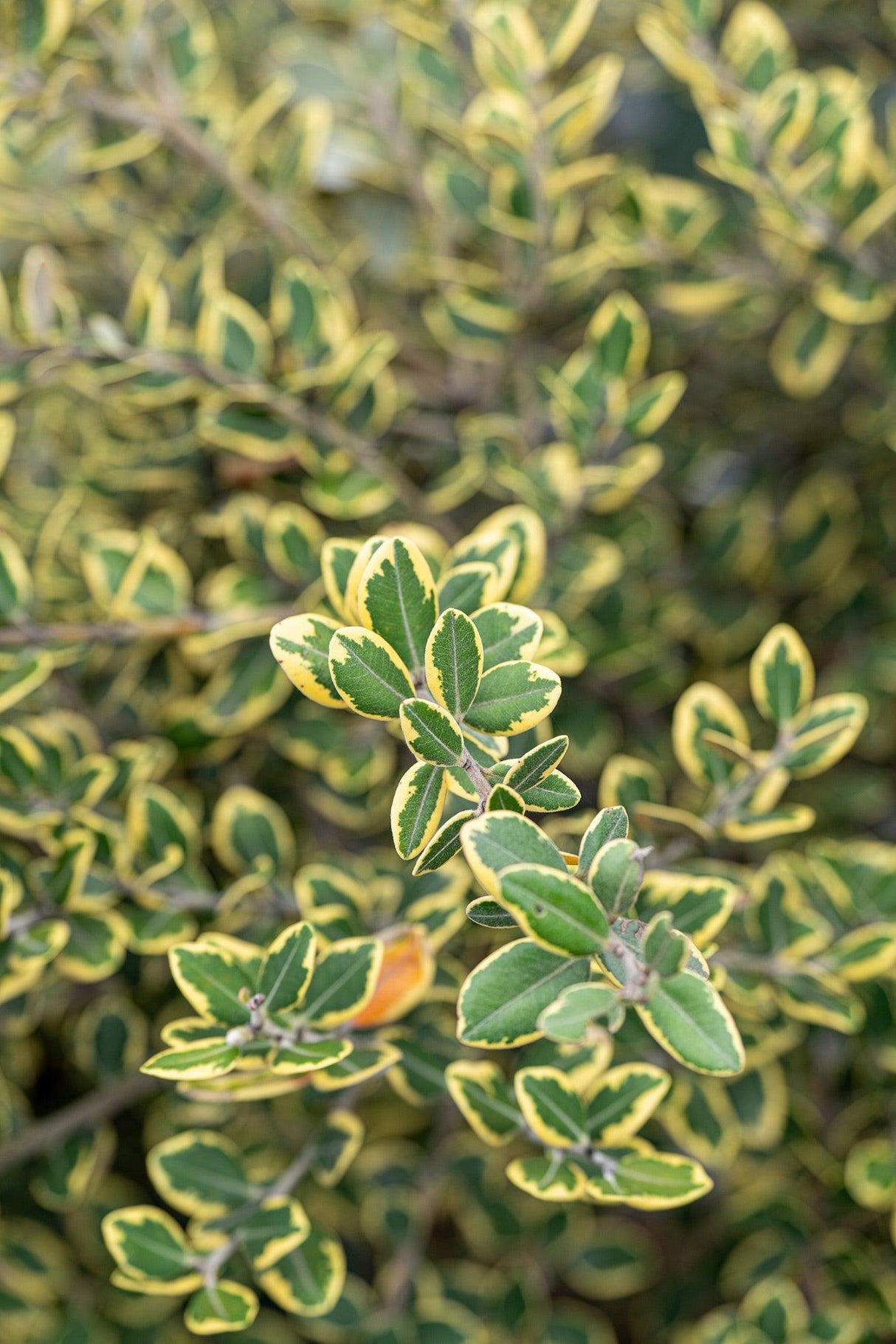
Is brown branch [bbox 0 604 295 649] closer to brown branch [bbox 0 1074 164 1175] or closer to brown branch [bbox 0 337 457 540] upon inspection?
brown branch [bbox 0 337 457 540]

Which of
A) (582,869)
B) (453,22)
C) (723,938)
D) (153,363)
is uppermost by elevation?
(453,22)

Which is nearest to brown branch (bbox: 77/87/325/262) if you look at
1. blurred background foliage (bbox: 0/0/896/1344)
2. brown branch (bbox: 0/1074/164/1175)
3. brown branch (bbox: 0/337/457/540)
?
blurred background foliage (bbox: 0/0/896/1344)

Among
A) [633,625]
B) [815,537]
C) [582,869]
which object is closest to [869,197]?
[815,537]

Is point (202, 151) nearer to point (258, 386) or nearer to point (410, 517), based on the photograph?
point (258, 386)

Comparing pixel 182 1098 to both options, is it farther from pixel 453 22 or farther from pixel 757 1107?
pixel 453 22

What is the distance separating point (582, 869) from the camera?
2.13 feet

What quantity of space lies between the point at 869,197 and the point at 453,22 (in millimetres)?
510

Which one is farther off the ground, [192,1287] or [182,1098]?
[192,1287]

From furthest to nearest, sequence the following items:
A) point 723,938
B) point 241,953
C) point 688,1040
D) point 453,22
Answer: point 453,22, point 723,938, point 241,953, point 688,1040

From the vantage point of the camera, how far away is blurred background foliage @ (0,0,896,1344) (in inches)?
42.3

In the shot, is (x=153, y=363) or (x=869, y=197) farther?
(x=869, y=197)

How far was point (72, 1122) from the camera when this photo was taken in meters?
1.15

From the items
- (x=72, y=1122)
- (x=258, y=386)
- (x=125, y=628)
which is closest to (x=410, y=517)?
(x=258, y=386)

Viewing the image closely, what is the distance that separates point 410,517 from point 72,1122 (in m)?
0.75
